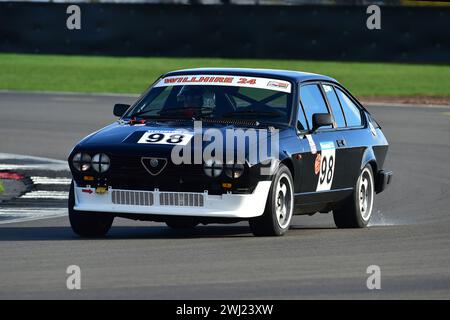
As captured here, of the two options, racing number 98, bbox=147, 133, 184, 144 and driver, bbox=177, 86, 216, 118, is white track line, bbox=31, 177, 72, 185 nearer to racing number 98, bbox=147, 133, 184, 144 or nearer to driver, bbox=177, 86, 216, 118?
driver, bbox=177, 86, 216, 118

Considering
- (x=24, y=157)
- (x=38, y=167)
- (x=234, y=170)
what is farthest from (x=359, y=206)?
(x=24, y=157)

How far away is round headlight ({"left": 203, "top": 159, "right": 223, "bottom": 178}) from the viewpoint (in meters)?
9.62

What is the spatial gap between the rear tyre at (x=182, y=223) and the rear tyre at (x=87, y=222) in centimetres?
49

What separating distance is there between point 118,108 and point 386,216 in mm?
2968

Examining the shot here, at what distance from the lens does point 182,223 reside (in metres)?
10.3

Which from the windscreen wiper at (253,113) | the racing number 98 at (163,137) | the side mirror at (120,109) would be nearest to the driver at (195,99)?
the windscreen wiper at (253,113)

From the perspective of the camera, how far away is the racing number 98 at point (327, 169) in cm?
1084

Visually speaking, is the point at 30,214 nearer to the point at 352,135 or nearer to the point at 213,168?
the point at 213,168

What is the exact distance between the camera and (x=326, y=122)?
34.8 feet

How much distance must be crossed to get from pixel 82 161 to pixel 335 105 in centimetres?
267

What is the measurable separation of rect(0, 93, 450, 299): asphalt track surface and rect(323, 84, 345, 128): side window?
93 centimetres

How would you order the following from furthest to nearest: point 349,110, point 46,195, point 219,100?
point 46,195 → point 349,110 → point 219,100

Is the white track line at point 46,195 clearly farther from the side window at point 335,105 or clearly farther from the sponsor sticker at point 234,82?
the side window at point 335,105
